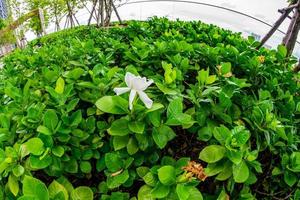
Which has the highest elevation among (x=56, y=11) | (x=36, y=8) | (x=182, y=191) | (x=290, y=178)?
(x=182, y=191)

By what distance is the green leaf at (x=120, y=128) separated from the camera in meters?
0.82

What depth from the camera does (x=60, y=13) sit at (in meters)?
12.6

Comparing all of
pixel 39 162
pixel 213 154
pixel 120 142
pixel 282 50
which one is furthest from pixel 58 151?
pixel 282 50

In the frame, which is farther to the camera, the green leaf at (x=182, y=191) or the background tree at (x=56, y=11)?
the background tree at (x=56, y=11)

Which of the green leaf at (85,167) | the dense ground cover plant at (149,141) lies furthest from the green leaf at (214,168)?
the green leaf at (85,167)

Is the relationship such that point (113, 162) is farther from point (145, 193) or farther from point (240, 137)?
point (240, 137)

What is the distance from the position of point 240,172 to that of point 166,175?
18 centimetres

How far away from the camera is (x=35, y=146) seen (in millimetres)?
771

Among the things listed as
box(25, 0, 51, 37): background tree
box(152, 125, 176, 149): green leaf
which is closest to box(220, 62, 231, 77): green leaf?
box(152, 125, 176, 149): green leaf

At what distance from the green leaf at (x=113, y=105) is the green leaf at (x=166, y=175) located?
0.17 m

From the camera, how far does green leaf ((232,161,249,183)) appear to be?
2.50 feet

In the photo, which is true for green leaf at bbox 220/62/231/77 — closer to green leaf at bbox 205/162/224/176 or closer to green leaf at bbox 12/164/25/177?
green leaf at bbox 205/162/224/176

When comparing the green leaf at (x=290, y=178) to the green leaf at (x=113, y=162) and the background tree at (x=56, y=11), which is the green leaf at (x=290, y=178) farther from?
the background tree at (x=56, y=11)

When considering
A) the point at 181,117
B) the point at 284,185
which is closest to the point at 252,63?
the point at 284,185
